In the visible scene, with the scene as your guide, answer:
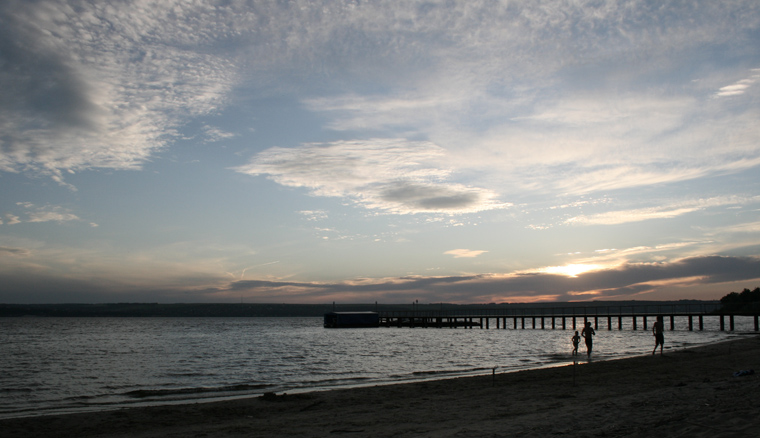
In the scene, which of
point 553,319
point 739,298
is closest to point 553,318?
point 553,319

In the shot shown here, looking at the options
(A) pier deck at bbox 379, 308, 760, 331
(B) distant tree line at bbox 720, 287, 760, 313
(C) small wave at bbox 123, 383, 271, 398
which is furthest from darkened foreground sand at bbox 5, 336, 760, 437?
(B) distant tree line at bbox 720, 287, 760, 313

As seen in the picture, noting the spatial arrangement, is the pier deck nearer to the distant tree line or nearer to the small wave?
the distant tree line

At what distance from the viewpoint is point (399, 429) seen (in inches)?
496

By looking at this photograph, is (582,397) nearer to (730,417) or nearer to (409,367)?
(730,417)

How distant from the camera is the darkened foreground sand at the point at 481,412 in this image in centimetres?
1089

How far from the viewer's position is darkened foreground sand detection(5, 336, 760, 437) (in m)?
10.9

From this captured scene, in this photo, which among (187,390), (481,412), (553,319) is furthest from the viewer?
(553,319)

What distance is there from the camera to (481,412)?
14516 millimetres

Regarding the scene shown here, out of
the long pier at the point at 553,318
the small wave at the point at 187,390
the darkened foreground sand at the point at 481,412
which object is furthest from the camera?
the long pier at the point at 553,318

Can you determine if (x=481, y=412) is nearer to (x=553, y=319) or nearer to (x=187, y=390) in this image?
(x=187, y=390)

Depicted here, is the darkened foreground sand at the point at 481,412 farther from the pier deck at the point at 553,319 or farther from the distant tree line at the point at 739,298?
the distant tree line at the point at 739,298

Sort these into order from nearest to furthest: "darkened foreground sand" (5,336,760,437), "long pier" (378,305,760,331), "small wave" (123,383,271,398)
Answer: "darkened foreground sand" (5,336,760,437), "small wave" (123,383,271,398), "long pier" (378,305,760,331)

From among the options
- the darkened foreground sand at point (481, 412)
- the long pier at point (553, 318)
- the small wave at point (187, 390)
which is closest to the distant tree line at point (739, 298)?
the long pier at point (553, 318)

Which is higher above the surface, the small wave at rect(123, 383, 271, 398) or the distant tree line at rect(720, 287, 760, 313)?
the distant tree line at rect(720, 287, 760, 313)
